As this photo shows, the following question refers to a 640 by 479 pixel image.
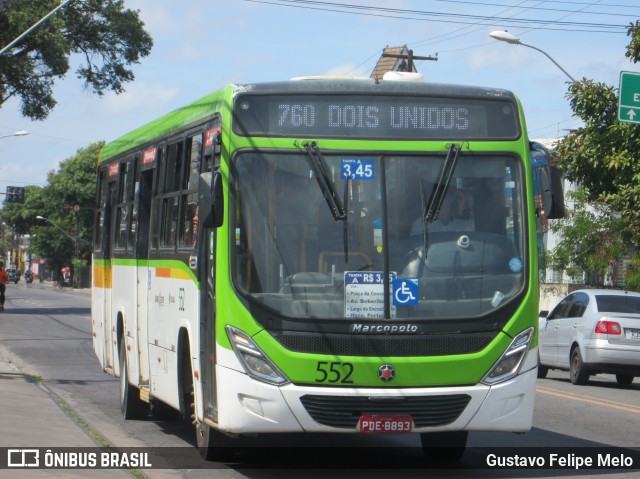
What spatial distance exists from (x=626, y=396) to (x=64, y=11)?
30.9 m

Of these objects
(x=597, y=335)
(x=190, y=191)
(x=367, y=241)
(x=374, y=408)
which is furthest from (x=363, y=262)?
(x=597, y=335)

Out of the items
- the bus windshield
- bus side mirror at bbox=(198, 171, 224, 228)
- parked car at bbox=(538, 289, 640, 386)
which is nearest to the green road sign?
parked car at bbox=(538, 289, 640, 386)

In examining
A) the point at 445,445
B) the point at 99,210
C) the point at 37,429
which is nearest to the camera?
the point at 445,445

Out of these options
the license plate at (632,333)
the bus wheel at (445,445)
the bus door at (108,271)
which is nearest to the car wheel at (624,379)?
the license plate at (632,333)

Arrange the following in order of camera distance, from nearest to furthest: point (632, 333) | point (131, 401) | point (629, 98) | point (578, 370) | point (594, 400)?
point (131, 401), point (594, 400), point (632, 333), point (578, 370), point (629, 98)

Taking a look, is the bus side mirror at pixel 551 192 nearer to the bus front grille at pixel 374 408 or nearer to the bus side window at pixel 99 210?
the bus front grille at pixel 374 408

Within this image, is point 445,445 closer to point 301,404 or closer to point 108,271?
point 301,404

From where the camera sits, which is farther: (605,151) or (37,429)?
(605,151)

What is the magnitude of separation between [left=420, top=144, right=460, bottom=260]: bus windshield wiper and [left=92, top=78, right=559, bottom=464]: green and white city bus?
11 mm

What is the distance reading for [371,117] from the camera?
916 cm

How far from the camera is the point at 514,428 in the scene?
8.89 metres

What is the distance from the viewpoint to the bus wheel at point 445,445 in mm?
10055

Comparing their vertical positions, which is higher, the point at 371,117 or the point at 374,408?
the point at 371,117

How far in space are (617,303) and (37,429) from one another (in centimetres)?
1178
